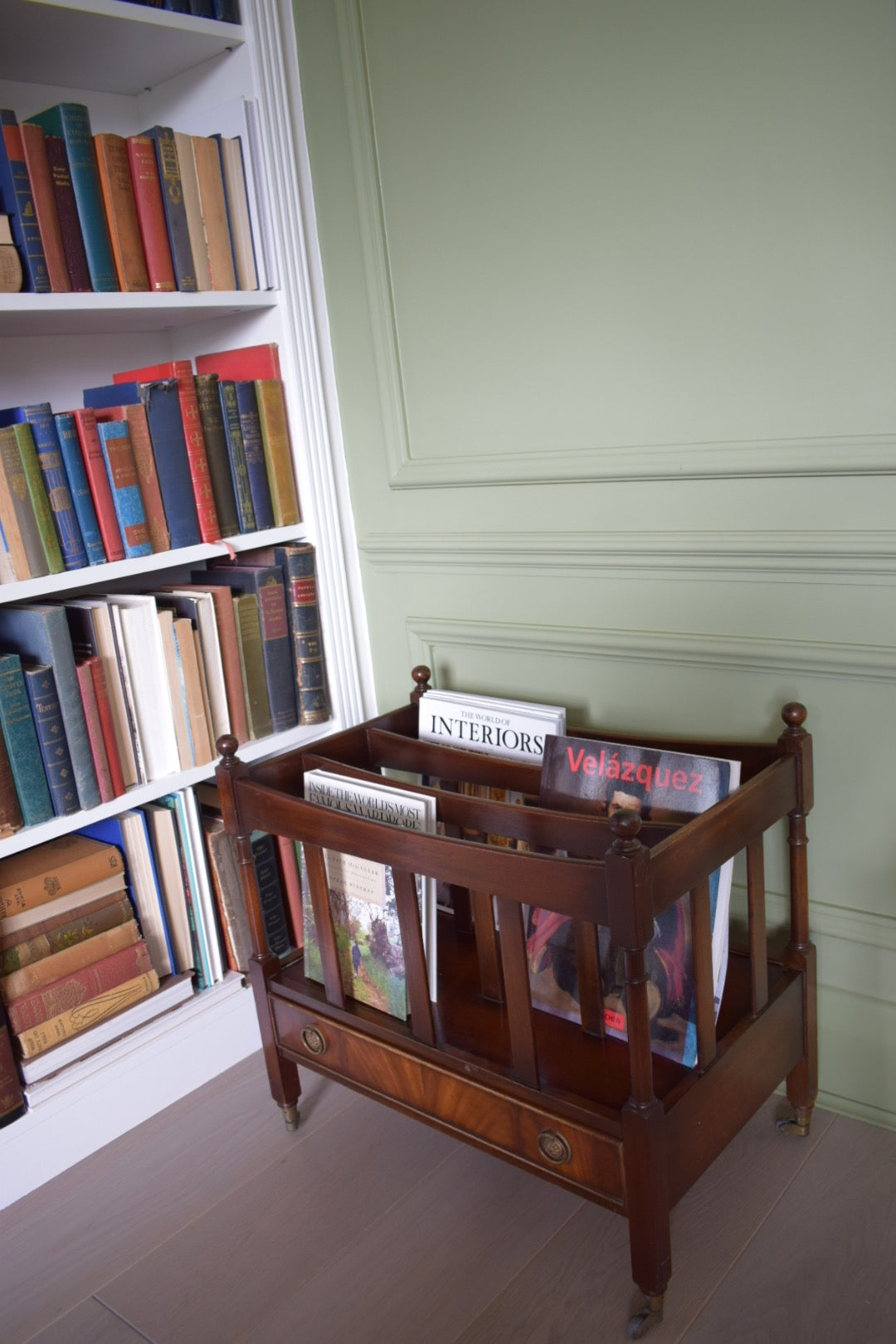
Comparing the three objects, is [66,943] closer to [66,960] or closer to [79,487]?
[66,960]

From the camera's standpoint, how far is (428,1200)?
1431 mm

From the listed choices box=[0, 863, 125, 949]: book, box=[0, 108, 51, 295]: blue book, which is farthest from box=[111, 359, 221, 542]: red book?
box=[0, 863, 125, 949]: book

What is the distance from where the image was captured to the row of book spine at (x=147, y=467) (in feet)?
4.80

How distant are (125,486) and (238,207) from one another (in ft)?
1.66

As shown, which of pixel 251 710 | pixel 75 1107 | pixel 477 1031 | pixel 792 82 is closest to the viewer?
pixel 792 82

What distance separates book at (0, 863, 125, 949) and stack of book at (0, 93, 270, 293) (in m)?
0.88

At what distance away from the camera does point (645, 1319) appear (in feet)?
3.90

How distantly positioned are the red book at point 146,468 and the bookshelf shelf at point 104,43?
20.7 inches

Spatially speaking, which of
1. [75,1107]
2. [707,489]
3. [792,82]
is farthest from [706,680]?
[75,1107]

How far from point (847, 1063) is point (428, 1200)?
0.62 metres

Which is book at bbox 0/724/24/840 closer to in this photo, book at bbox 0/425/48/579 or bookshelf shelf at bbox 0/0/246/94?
book at bbox 0/425/48/579

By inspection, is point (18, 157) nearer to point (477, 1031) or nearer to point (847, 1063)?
point (477, 1031)

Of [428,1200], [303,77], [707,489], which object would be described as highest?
[303,77]

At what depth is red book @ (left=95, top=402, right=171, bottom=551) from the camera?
156 centimetres
